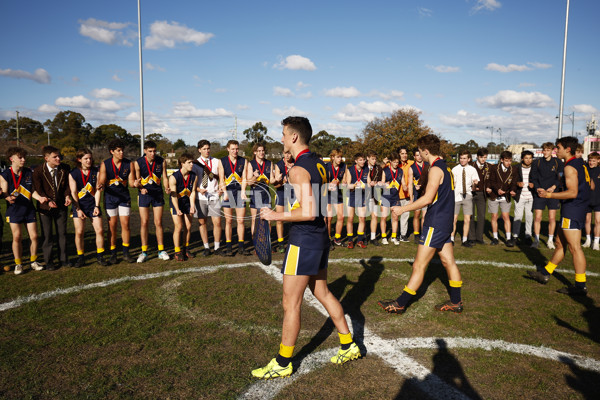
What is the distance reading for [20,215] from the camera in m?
7.04

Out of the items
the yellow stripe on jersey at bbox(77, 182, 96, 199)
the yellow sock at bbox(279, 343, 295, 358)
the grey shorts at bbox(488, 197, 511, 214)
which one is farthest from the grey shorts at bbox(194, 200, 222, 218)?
the grey shorts at bbox(488, 197, 511, 214)

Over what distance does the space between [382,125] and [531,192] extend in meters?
51.5

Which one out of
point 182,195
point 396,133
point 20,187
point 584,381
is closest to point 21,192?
point 20,187

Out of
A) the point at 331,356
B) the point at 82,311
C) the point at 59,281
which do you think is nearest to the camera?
the point at 331,356

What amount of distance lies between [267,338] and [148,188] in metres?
4.94

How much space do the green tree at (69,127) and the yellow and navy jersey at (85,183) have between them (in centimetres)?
7411

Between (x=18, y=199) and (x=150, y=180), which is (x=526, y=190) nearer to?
(x=150, y=180)

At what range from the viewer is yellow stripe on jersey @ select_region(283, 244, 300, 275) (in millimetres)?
3510

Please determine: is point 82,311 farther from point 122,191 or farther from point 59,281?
point 122,191

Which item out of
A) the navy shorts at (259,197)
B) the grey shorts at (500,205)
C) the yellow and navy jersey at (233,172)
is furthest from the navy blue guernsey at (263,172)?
the grey shorts at (500,205)

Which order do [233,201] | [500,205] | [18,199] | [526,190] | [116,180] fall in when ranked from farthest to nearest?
[500,205]
[526,190]
[233,201]
[116,180]
[18,199]

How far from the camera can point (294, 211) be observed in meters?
3.37

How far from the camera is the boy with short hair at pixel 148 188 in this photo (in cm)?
776

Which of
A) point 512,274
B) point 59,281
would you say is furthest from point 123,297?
point 512,274
